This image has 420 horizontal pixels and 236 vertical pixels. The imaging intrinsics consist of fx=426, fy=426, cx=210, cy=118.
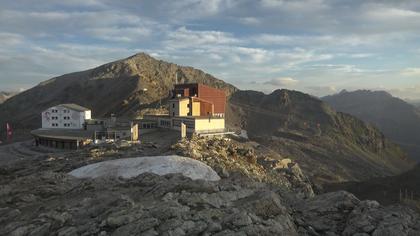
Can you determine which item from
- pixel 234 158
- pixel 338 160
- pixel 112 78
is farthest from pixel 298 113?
pixel 234 158

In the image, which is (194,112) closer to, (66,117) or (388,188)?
(66,117)

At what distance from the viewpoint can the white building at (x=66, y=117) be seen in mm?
63562

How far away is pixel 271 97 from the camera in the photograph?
14550cm

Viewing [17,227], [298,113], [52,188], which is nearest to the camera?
[17,227]

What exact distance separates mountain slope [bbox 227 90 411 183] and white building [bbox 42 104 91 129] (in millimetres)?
38585

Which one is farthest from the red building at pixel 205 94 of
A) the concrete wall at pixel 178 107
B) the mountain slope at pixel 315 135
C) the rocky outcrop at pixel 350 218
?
the rocky outcrop at pixel 350 218

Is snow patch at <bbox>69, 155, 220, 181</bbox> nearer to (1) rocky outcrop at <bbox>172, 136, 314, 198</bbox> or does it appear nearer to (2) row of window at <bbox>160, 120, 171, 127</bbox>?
(1) rocky outcrop at <bbox>172, 136, 314, 198</bbox>

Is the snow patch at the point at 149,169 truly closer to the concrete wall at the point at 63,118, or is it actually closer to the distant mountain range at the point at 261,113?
the concrete wall at the point at 63,118

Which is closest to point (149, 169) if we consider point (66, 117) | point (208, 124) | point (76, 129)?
point (208, 124)

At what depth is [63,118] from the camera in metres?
64.5

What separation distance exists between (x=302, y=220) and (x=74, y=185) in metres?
9.66

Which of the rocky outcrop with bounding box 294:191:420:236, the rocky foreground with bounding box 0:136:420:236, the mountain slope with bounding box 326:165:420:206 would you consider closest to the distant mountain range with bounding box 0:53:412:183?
the mountain slope with bounding box 326:165:420:206

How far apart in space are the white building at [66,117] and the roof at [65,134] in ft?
7.06

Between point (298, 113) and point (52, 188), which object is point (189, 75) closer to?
point (298, 113)
